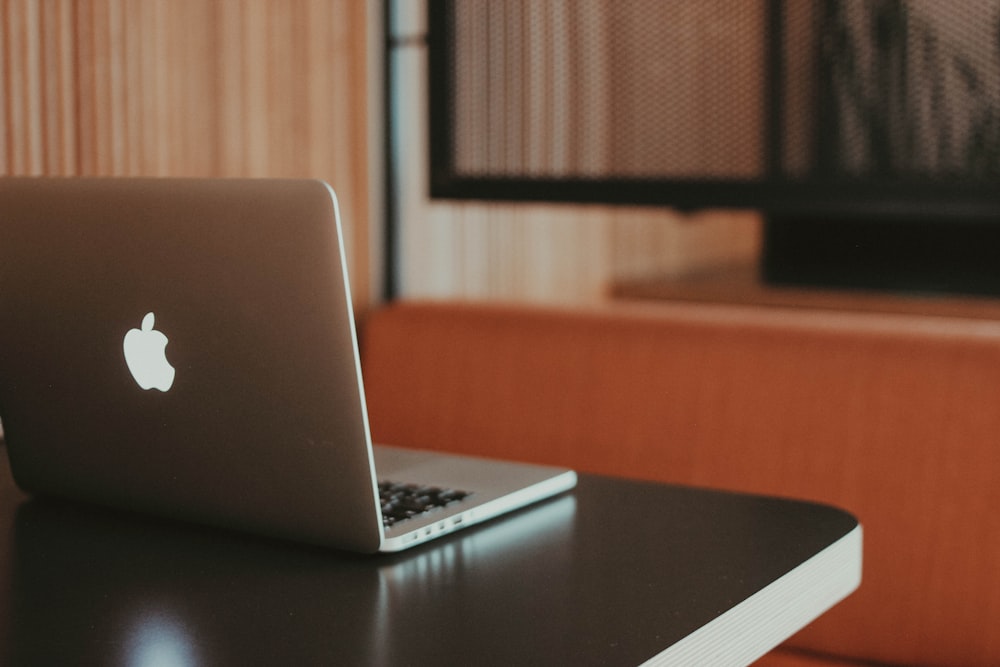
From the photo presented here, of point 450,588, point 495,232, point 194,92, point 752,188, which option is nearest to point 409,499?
point 450,588

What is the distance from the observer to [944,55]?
169 cm

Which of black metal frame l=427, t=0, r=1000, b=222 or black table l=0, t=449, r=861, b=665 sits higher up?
black metal frame l=427, t=0, r=1000, b=222

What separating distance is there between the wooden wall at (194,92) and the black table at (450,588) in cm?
77

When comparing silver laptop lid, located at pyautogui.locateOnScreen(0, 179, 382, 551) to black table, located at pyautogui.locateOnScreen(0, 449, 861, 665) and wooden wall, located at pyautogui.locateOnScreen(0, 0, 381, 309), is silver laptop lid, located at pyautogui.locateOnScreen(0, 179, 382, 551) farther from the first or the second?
wooden wall, located at pyautogui.locateOnScreen(0, 0, 381, 309)

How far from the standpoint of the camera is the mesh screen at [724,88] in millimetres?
1703

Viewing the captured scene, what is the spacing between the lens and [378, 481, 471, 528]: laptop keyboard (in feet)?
3.52

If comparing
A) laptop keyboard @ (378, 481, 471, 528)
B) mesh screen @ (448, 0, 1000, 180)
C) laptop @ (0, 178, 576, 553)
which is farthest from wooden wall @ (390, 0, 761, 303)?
laptop @ (0, 178, 576, 553)

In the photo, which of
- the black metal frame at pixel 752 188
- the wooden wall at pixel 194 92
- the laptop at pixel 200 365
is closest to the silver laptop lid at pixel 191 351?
the laptop at pixel 200 365

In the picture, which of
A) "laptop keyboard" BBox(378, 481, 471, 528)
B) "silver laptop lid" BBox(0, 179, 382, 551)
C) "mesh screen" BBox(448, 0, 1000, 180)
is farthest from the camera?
"mesh screen" BBox(448, 0, 1000, 180)

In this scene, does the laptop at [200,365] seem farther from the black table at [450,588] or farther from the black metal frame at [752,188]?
the black metal frame at [752,188]

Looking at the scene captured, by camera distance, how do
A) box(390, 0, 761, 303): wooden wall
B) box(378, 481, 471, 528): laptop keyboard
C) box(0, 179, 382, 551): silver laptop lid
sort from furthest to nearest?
box(390, 0, 761, 303): wooden wall, box(378, 481, 471, 528): laptop keyboard, box(0, 179, 382, 551): silver laptop lid

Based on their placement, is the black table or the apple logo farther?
the apple logo

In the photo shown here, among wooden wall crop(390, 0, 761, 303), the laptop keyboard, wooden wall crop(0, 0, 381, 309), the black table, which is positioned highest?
wooden wall crop(0, 0, 381, 309)

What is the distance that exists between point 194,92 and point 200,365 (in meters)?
1.07
